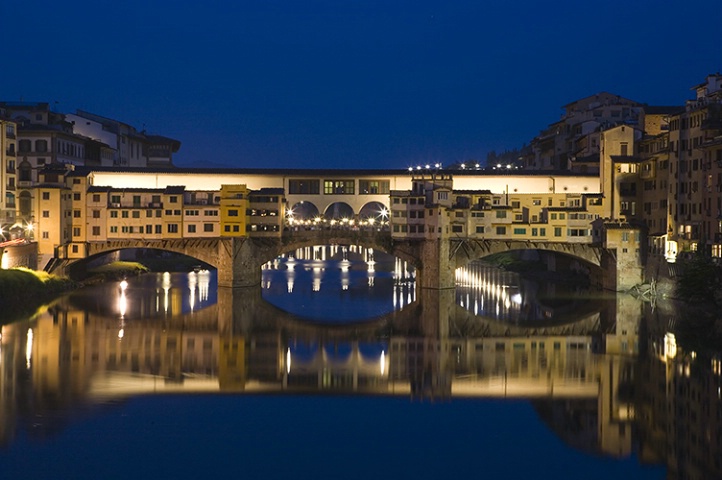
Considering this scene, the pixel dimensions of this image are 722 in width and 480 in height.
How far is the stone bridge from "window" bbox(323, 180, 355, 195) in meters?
4.93

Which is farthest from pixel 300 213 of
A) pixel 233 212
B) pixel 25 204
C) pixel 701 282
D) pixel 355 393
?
pixel 355 393

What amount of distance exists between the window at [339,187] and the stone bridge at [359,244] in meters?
4.93

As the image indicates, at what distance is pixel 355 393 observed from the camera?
25.3m

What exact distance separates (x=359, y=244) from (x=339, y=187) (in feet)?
20.6

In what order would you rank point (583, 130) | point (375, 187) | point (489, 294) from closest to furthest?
point (489, 294) < point (375, 187) < point (583, 130)

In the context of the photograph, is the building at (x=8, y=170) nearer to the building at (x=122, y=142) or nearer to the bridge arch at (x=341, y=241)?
the building at (x=122, y=142)

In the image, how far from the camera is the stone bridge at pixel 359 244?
165ft

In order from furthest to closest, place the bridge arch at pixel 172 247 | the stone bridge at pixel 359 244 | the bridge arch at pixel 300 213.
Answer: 1. the bridge arch at pixel 300 213
2. the bridge arch at pixel 172 247
3. the stone bridge at pixel 359 244

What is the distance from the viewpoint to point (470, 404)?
24094mm

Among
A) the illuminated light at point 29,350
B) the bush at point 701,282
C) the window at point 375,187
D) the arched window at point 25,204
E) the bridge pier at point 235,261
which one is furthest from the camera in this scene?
the window at point 375,187

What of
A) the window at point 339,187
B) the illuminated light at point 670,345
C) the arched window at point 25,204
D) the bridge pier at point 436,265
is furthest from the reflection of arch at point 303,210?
the illuminated light at point 670,345

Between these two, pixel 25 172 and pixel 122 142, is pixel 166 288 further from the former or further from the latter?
pixel 122 142

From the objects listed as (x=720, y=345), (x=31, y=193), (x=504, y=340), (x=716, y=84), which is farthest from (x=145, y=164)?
(x=720, y=345)

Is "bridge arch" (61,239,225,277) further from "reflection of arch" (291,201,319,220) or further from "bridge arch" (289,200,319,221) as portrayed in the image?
"reflection of arch" (291,201,319,220)
